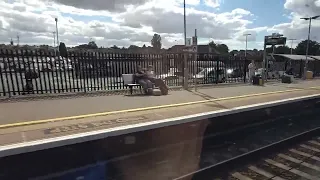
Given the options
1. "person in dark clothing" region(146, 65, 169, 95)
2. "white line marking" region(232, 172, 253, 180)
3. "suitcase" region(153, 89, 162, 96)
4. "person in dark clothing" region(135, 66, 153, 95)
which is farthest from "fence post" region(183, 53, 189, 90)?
"white line marking" region(232, 172, 253, 180)

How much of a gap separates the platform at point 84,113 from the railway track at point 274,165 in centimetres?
194

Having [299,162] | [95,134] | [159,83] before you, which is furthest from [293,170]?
[159,83]

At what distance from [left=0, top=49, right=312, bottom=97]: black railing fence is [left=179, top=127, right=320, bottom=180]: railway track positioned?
698cm

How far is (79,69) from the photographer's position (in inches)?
423

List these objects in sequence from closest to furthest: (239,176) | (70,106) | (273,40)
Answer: (239,176), (70,106), (273,40)

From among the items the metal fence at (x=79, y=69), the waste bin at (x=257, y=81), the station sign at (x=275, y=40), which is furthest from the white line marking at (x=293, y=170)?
the station sign at (x=275, y=40)

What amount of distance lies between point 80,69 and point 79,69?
0.13 feet

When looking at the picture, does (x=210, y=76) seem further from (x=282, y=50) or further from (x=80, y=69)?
(x=282, y=50)

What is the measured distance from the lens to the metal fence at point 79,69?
933 cm

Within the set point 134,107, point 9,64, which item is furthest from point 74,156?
point 9,64

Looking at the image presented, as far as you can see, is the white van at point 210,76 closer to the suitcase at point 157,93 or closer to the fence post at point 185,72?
the fence post at point 185,72

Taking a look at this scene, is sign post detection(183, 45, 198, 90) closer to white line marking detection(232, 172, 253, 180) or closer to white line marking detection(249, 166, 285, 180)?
white line marking detection(249, 166, 285, 180)

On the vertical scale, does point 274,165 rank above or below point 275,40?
below

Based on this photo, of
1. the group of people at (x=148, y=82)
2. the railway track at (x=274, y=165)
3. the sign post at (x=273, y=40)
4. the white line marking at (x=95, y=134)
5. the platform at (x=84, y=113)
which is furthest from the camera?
the sign post at (x=273, y=40)
